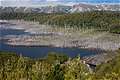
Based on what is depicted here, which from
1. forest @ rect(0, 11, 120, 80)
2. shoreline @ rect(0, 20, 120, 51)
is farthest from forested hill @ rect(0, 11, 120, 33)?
shoreline @ rect(0, 20, 120, 51)

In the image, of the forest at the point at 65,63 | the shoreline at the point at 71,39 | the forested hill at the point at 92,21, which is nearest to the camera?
the forest at the point at 65,63

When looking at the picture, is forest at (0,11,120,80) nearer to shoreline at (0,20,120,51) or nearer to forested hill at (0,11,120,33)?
forested hill at (0,11,120,33)

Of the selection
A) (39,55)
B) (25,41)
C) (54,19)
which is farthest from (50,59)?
(54,19)

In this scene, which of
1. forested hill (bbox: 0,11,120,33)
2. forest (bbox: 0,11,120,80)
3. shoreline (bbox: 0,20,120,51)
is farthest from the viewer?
forested hill (bbox: 0,11,120,33)

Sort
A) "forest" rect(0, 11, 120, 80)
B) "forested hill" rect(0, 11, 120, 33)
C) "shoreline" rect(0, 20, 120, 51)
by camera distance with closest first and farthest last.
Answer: "forest" rect(0, 11, 120, 80) → "shoreline" rect(0, 20, 120, 51) → "forested hill" rect(0, 11, 120, 33)

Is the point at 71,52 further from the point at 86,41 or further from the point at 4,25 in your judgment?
the point at 4,25

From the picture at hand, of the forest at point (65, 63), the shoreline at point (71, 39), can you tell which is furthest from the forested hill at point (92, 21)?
the shoreline at point (71, 39)

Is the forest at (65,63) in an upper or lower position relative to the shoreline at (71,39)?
upper

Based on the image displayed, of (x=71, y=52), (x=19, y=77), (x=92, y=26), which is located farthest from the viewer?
(x=92, y=26)

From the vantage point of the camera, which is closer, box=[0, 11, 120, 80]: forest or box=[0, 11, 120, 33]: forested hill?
box=[0, 11, 120, 80]: forest

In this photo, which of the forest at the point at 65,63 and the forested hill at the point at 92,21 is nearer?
the forest at the point at 65,63

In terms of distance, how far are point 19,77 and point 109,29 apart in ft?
365

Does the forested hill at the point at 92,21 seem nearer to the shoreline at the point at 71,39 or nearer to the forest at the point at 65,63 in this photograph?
the forest at the point at 65,63

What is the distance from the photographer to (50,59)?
69.6m
